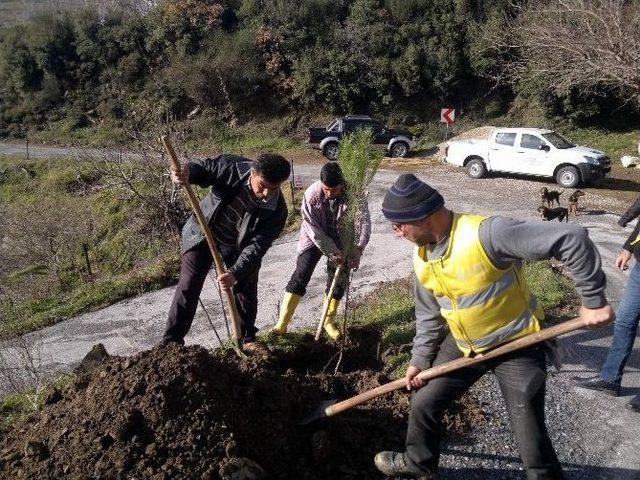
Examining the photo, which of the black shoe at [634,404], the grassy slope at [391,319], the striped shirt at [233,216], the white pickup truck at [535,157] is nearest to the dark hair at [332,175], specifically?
the striped shirt at [233,216]

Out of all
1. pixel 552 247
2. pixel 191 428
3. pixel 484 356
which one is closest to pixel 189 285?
pixel 191 428

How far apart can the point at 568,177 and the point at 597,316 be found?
45.2ft

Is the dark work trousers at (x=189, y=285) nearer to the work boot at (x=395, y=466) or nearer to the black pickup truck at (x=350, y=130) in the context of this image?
the work boot at (x=395, y=466)

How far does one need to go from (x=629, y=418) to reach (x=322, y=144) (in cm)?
1744

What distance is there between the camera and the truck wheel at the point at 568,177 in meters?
14.6

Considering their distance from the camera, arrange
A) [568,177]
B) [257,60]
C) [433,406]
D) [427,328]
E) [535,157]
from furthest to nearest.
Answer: [257,60], [535,157], [568,177], [427,328], [433,406]

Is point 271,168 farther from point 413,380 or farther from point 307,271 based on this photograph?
point 413,380

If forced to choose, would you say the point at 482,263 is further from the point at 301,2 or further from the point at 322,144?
the point at 301,2

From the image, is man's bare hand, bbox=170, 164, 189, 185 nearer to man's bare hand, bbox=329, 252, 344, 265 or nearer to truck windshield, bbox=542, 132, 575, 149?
man's bare hand, bbox=329, 252, 344, 265

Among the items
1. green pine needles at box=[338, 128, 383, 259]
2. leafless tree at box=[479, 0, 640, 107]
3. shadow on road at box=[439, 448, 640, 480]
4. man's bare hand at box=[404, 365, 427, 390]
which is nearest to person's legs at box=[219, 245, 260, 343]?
green pine needles at box=[338, 128, 383, 259]

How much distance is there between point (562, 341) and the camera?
4816 mm

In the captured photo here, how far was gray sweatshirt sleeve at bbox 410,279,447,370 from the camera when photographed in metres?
2.88

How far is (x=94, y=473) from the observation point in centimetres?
276

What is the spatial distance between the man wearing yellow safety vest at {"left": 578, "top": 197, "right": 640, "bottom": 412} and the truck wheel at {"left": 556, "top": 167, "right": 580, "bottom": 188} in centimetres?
1160
